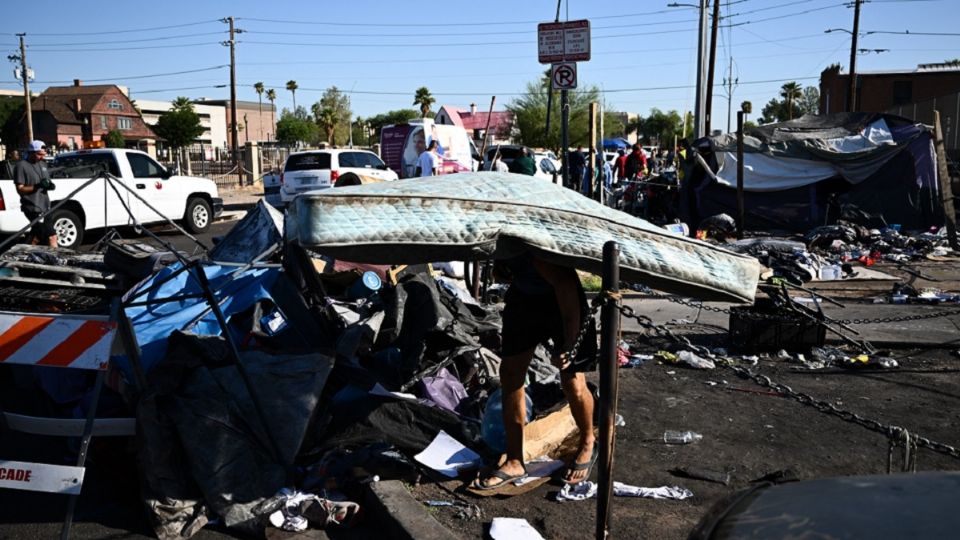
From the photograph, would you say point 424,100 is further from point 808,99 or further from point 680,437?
point 680,437

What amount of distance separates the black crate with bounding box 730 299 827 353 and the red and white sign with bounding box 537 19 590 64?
5.02m

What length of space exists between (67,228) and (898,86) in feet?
193

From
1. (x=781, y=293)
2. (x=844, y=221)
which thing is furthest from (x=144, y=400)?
(x=844, y=221)

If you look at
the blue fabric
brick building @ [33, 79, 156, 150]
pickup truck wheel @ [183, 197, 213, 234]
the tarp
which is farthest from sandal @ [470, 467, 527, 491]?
brick building @ [33, 79, 156, 150]

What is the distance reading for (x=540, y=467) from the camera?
4.45m

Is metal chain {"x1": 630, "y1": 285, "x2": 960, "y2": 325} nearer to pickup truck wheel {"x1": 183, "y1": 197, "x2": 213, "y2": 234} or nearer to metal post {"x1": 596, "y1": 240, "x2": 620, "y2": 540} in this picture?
metal post {"x1": 596, "y1": 240, "x2": 620, "y2": 540}

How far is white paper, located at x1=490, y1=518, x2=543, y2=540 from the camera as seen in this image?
3.72 meters

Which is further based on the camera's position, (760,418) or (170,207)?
(170,207)

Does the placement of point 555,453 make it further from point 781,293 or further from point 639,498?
point 781,293

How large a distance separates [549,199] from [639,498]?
1764 millimetres

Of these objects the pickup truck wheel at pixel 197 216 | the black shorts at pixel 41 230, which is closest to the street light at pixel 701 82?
the pickup truck wheel at pixel 197 216

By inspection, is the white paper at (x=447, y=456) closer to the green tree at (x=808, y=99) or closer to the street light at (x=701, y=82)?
the street light at (x=701, y=82)

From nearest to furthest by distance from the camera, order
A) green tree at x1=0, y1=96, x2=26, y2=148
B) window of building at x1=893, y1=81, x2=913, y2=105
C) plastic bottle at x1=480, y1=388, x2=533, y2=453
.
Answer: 1. plastic bottle at x1=480, y1=388, x2=533, y2=453
2. window of building at x1=893, y1=81, x2=913, y2=105
3. green tree at x1=0, y1=96, x2=26, y2=148

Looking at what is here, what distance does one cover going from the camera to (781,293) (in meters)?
7.21
